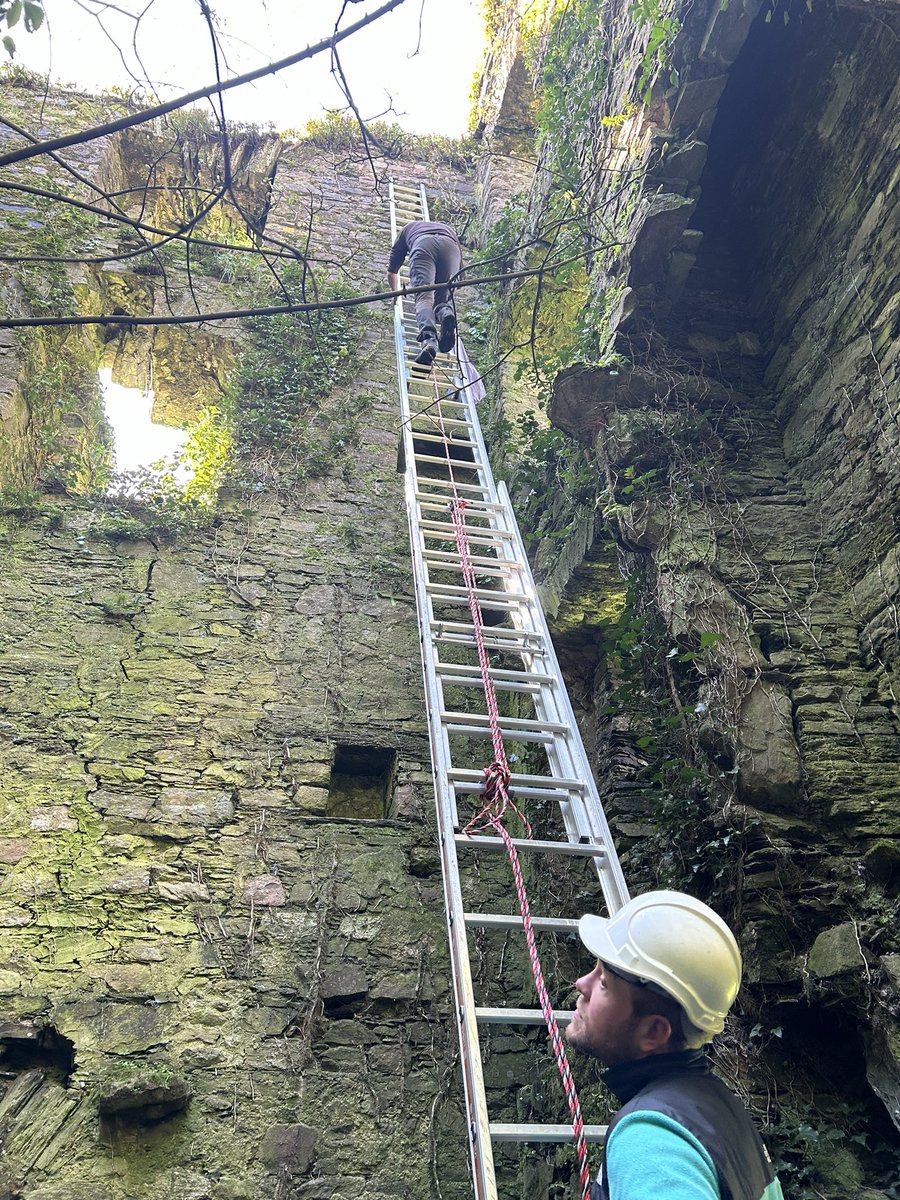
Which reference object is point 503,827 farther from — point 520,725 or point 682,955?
point 682,955

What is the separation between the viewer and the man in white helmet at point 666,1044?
1077mm

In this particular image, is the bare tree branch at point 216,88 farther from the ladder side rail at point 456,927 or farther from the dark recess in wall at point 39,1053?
the dark recess in wall at point 39,1053

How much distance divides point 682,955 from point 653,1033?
0.13 metres

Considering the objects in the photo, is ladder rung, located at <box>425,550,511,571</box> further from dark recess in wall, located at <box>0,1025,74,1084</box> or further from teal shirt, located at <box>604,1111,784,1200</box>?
teal shirt, located at <box>604,1111,784,1200</box>

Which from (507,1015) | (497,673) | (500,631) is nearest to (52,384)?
(500,631)

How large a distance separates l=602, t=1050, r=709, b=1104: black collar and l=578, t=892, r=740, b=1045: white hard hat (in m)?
0.03

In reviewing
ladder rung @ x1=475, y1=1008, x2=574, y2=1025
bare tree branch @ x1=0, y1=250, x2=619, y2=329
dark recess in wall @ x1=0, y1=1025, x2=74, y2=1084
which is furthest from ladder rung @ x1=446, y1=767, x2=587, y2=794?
dark recess in wall @ x1=0, y1=1025, x2=74, y2=1084

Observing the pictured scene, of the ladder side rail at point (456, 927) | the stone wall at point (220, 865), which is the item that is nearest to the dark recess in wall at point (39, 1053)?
the stone wall at point (220, 865)

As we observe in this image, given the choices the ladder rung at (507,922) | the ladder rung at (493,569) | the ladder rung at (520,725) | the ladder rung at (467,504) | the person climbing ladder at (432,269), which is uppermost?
the person climbing ladder at (432,269)

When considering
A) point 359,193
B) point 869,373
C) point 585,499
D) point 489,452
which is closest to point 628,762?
point 585,499

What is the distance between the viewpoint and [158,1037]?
2.92 meters

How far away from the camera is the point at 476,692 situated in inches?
177

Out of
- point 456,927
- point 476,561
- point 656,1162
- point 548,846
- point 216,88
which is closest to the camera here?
point 656,1162

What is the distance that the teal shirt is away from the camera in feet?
3.31
